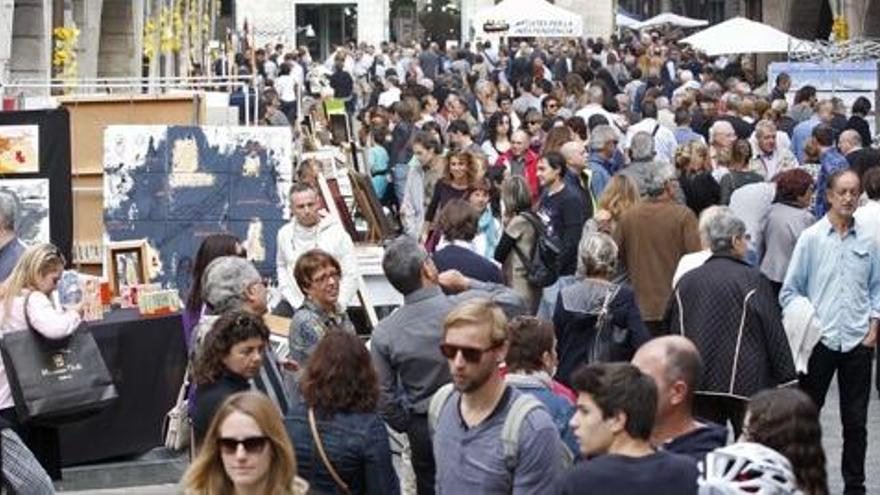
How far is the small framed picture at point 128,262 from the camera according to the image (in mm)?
15898

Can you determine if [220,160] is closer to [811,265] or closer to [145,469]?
[145,469]

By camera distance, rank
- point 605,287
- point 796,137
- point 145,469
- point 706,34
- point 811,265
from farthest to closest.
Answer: point 706,34
point 796,137
point 145,469
point 811,265
point 605,287

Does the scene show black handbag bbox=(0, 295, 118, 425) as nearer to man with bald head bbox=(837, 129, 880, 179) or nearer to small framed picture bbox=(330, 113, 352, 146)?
man with bald head bbox=(837, 129, 880, 179)

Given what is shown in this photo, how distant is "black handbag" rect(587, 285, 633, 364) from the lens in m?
11.7

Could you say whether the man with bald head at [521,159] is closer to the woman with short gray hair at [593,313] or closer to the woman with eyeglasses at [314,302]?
the woman with short gray hair at [593,313]

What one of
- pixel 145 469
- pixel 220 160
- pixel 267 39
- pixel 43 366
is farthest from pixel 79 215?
pixel 267 39

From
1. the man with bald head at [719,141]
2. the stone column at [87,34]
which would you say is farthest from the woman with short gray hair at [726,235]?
the stone column at [87,34]

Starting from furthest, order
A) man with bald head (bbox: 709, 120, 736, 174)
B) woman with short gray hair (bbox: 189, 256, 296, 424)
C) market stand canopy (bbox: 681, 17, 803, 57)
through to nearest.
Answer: market stand canopy (bbox: 681, 17, 803, 57) < man with bald head (bbox: 709, 120, 736, 174) < woman with short gray hair (bbox: 189, 256, 296, 424)

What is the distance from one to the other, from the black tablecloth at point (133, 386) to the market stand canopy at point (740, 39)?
24.9 meters

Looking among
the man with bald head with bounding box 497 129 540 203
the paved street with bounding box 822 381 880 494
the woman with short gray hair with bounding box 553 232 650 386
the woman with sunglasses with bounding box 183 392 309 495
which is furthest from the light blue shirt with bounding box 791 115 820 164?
the woman with sunglasses with bounding box 183 392 309 495

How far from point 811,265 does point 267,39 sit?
68549 millimetres

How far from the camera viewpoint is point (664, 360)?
26.3 feet

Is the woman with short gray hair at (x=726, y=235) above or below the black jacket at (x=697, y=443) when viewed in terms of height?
above

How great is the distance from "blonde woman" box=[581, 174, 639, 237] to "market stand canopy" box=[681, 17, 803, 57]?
23.5 m
